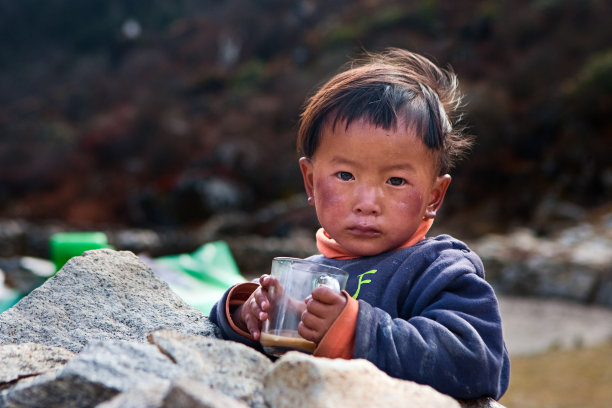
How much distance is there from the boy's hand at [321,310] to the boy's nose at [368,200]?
331mm

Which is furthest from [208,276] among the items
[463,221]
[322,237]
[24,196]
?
[24,196]

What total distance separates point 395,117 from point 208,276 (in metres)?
2.64

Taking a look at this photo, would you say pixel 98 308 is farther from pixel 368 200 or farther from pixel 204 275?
pixel 204 275

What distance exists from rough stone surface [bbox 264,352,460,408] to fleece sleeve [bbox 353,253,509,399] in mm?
201

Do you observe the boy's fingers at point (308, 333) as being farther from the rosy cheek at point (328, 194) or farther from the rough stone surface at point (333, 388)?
the rosy cheek at point (328, 194)

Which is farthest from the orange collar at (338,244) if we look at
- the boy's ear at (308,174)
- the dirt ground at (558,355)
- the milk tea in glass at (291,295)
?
the dirt ground at (558,355)

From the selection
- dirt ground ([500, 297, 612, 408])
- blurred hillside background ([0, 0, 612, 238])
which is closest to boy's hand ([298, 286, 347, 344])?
dirt ground ([500, 297, 612, 408])

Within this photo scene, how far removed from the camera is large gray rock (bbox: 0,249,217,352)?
1.61 metres

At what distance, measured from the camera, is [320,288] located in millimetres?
1313

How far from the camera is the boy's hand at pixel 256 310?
1.40 metres

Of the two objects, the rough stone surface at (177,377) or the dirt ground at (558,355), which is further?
the dirt ground at (558,355)

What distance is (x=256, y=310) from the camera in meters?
1.49

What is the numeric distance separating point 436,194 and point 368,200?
28 centimetres

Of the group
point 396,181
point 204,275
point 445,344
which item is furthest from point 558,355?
point 445,344
